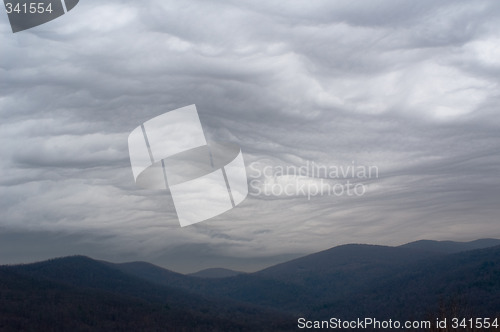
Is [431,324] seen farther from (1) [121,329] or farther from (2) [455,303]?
(1) [121,329]

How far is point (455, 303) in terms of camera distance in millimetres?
17250

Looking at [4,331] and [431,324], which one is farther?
[4,331]

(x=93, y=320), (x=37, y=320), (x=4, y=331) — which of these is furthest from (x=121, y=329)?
(x=4, y=331)

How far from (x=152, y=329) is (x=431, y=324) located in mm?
198463

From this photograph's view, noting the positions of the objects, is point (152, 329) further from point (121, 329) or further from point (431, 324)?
point (431, 324)

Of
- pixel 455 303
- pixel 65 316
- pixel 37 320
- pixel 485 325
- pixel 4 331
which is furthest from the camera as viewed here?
pixel 65 316

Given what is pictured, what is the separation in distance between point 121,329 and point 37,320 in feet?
109

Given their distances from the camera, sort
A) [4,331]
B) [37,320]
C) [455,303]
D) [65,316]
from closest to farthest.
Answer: [455,303] < [4,331] < [37,320] < [65,316]

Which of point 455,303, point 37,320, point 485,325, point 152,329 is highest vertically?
point 455,303

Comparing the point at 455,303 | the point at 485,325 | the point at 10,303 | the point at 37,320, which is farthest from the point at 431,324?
the point at 10,303

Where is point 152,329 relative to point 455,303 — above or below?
below

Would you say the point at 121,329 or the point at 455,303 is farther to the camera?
the point at 121,329

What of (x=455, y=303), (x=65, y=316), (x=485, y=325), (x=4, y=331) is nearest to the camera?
(x=455, y=303)

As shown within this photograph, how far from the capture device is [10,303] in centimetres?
19800
